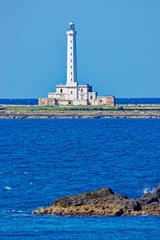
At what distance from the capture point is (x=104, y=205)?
38750 mm

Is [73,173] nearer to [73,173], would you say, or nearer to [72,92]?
[73,173]

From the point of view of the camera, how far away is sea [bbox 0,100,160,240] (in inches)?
1409

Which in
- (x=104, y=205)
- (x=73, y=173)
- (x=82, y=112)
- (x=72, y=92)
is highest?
(x=72, y=92)

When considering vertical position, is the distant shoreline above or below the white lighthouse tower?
below

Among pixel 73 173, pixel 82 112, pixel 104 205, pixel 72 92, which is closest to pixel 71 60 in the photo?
pixel 72 92

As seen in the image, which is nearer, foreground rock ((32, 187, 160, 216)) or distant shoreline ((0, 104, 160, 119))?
foreground rock ((32, 187, 160, 216))

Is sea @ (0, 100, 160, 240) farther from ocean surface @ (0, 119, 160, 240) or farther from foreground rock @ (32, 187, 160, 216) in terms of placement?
foreground rock @ (32, 187, 160, 216)

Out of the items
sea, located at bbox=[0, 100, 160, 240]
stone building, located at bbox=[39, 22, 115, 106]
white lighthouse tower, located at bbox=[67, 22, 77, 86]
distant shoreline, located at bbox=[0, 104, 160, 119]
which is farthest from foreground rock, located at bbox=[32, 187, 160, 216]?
white lighthouse tower, located at bbox=[67, 22, 77, 86]

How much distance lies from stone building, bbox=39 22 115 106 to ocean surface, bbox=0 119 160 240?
2131 centimetres

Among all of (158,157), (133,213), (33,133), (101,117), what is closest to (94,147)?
(158,157)

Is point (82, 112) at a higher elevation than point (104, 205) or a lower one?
higher

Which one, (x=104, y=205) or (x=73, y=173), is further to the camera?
(x=73, y=173)

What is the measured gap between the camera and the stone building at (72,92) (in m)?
138

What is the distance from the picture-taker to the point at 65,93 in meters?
140
